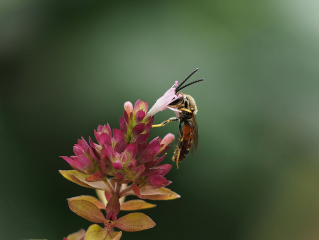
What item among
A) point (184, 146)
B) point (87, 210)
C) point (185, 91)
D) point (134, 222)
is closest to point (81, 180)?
point (87, 210)

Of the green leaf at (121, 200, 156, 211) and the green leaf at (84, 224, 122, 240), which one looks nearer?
the green leaf at (84, 224, 122, 240)

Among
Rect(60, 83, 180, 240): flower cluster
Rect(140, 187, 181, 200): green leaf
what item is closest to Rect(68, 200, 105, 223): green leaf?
Rect(60, 83, 180, 240): flower cluster

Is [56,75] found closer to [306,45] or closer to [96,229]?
[96,229]

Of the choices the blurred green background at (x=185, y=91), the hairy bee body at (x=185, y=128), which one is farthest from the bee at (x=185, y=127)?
the blurred green background at (x=185, y=91)

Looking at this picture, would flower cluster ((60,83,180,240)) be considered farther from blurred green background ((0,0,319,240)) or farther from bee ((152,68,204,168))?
blurred green background ((0,0,319,240))

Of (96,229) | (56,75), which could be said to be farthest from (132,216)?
(56,75)

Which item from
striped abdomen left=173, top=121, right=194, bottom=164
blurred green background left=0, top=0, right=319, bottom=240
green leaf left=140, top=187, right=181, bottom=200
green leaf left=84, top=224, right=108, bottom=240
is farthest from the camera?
blurred green background left=0, top=0, right=319, bottom=240

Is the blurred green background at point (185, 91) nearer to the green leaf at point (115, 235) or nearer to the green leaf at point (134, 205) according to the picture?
the green leaf at point (134, 205)
